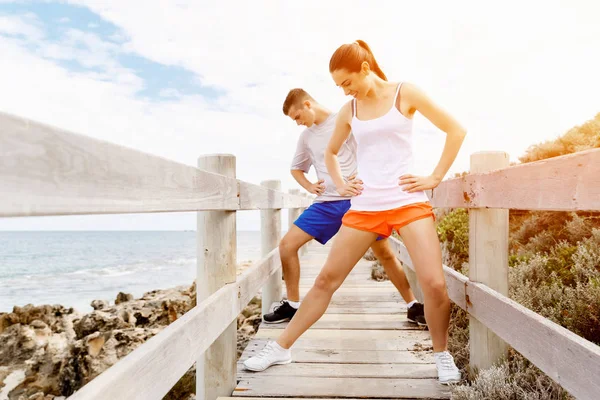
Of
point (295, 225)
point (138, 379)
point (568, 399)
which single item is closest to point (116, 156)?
point (138, 379)

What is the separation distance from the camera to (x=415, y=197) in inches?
108

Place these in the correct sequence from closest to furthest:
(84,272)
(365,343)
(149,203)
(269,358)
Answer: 1. (149,203)
2. (269,358)
3. (365,343)
4. (84,272)

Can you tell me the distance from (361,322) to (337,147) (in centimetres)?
204

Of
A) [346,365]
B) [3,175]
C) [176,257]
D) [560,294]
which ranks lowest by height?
[176,257]

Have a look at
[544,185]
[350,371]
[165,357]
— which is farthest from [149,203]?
[350,371]

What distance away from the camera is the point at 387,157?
2770mm

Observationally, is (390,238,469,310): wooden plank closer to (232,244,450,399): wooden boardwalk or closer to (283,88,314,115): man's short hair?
(232,244,450,399): wooden boardwalk

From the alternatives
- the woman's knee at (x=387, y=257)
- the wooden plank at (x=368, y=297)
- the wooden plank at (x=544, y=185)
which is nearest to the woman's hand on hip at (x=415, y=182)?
the wooden plank at (x=544, y=185)

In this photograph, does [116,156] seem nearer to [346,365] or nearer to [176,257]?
[346,365]

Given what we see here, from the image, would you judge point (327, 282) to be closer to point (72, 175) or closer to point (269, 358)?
point (269, 358)

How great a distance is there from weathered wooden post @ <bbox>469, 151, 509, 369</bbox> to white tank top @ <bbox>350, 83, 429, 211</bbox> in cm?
43

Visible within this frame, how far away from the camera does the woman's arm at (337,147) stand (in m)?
2.88

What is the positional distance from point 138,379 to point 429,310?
1.84 meters

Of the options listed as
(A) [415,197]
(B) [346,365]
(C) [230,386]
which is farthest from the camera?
(B) [346,365]
